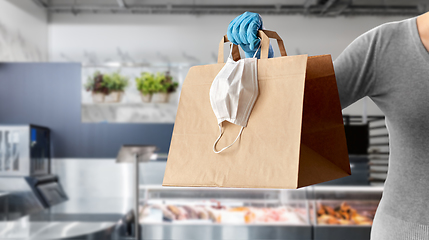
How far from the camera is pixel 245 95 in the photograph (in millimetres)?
568

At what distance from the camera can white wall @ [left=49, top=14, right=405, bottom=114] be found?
3.99 m

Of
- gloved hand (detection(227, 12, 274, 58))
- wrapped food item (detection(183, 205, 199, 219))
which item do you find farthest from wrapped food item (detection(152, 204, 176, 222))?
gloved hand (detection(227, 12, 274, 58))

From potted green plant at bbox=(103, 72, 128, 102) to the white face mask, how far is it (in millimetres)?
2868

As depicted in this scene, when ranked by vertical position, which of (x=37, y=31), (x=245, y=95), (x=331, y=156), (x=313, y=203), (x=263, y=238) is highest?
(x=37, y=31)

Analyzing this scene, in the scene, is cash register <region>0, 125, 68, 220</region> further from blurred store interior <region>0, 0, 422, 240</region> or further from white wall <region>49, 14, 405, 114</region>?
white wall <region>49, 14, 405, 114</region>

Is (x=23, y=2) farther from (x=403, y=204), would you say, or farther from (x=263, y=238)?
(x=403, y=204)

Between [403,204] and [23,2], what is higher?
[23,2]

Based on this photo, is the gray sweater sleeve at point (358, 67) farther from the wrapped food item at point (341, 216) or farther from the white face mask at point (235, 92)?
the wrapped food item at point (341, 216)

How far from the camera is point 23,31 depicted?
355 centimetres

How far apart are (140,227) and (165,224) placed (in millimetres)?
188

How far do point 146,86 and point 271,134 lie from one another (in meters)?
2.83

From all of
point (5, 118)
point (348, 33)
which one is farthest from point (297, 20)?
point (5, 118)

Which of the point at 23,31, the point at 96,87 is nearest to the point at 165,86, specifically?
the point at 96,87

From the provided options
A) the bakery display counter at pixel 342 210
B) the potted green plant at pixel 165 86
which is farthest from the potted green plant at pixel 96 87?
the bakery display counter at pixel 342 210
